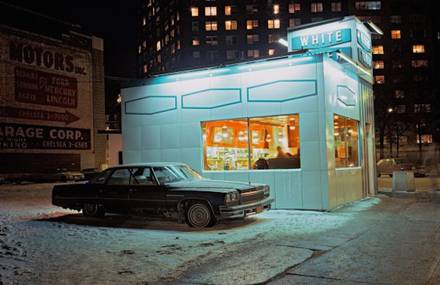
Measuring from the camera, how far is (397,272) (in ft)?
22.2

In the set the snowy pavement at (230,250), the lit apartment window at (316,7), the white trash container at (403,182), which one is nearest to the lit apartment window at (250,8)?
the lit apartment window at (316,7)

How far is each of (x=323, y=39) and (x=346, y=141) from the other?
3.66 meters

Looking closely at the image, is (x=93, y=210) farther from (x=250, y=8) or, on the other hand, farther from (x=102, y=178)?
(x=250, y=8)

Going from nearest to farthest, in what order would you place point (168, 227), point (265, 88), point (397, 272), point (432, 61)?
point (397, 272) < point (168, 227) < point (265, 88) < point (432, 61)

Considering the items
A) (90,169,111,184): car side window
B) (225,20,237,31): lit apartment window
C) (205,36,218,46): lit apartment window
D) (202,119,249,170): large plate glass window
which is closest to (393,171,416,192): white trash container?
(202,119,249,170): large plate glass window

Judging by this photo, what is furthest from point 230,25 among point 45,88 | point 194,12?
point 45,88

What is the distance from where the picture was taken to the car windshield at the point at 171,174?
12.0 metres

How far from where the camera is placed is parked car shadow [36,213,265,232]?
442 inches

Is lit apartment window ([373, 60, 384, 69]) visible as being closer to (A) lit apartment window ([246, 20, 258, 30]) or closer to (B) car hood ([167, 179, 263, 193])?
(A) lit apartment window ([246, 20, 258, 30])

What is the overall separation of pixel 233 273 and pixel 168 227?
4.67 metres

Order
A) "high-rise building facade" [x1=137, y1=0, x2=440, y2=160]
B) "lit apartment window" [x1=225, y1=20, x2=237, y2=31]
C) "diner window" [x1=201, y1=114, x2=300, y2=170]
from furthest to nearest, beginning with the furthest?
"lit apartment window" [x1=225, y1=20, x2=237, y2=31] → "high-rise building facade" [x1=137, y1=0, x2=440, y2=160] → "diner window" [x1=201, y1=114, x2=300, y2=170]

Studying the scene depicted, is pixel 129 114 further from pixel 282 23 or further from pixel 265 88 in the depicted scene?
pixel 282 23

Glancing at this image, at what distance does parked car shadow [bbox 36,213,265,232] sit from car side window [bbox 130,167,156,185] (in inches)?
40.1

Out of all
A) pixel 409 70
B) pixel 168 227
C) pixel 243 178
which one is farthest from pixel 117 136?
pixel 409 70
